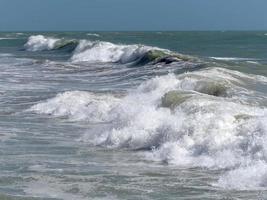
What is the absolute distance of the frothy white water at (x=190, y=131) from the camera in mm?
12305

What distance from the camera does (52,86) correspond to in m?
29.8

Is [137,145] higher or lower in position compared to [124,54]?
higher

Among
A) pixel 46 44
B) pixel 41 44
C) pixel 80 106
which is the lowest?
pixel 41 44

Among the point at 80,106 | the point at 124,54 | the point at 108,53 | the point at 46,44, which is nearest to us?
the point at 80,106

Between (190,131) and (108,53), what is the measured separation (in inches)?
1571

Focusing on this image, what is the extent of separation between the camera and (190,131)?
47.6 ft

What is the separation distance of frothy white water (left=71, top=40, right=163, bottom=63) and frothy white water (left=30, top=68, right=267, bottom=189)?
27.9 metres

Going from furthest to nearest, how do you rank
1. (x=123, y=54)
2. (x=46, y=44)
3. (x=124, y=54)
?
1. (x=46, y=44)
2. (x=123, y=54)
3. (x=124, y=54)

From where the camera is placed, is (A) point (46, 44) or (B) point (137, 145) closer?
(B) point (137, 145)

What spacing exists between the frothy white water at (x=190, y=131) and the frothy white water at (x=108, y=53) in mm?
27940

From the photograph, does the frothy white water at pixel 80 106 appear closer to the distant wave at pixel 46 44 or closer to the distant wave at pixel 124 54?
the distant wave at pixel 124 54

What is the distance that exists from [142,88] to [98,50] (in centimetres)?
3235

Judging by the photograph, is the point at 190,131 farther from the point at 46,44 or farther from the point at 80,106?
the point at 46,44

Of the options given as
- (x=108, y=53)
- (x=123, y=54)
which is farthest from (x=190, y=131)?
(x=108, y=53)
